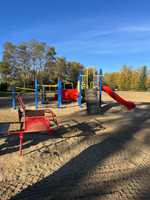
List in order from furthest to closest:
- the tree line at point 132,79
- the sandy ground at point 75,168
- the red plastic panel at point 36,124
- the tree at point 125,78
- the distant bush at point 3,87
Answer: the tree at point 125,78, the tree line at point 132,79, the distant bush at point 3,87, the red plastic panel at point 36,124, the sandy ground at point 75,168

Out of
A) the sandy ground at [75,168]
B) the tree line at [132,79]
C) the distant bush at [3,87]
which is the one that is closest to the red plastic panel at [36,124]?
the sandy ground at [75,168]

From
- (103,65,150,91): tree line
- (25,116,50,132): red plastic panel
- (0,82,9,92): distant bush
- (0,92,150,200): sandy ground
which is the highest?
(103,65,150,91): tree line

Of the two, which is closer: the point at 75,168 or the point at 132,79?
the point at 75,168

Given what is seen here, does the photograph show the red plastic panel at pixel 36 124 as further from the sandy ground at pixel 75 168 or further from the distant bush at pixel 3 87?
the distant bush at pixel 3 87

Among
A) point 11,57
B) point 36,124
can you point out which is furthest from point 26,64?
point 36,124

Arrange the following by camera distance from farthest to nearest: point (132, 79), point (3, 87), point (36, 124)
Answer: point (132, 79), point (3, 87), point (36, 124)

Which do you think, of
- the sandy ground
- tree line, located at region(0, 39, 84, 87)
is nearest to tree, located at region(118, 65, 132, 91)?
tree line, located at region(0, 39, 84, 87)

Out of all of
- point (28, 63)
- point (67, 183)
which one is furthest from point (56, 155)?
point (28, 63)

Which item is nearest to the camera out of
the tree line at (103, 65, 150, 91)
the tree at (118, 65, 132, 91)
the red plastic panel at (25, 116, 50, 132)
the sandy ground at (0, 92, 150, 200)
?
the sandy ground at (0, 92, 150, 200)

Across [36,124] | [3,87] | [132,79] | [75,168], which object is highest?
[132,79]

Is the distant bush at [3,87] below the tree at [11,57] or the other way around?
below

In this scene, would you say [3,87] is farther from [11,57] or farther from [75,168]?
[75,168]

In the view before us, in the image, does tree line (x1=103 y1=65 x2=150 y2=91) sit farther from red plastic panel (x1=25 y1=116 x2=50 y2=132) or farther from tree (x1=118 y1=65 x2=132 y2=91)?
red plastic panel (x1=25 y1=116 x2=50 y2=132)

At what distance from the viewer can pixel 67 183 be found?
2.37m
